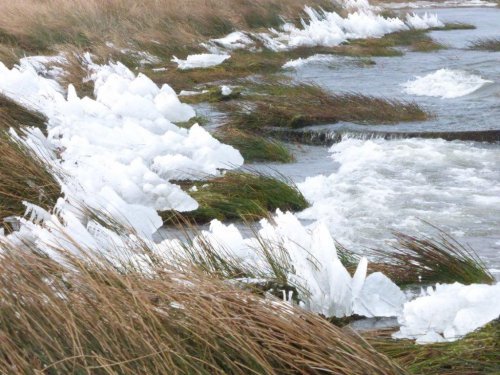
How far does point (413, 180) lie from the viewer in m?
7.98

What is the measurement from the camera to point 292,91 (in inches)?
486

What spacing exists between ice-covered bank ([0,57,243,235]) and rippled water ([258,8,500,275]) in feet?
3.33

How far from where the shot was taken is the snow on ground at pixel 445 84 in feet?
44.3

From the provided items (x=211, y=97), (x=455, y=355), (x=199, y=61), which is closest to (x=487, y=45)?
(x=199, y=61)

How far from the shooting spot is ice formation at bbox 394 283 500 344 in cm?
362

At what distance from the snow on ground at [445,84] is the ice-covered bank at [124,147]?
5217 millimetres

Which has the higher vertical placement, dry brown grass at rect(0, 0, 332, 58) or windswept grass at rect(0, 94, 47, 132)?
windswept grass at rect(0, 94, 47, 132)

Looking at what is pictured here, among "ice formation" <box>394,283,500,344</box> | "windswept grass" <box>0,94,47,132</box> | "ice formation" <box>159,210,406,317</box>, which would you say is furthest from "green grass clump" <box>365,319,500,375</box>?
"windswept grass" <box>0,94,47,132</box>

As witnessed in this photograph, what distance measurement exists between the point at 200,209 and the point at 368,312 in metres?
2.81

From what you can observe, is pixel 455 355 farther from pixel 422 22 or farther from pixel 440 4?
pixel 440 4

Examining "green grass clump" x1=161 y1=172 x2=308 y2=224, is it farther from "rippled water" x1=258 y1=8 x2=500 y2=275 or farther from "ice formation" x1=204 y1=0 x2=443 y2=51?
"ice formation" x1=204 y1=0 x2=443 y2=51

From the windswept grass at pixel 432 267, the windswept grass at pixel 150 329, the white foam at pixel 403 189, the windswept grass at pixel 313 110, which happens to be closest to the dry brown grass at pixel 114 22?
the windswept grass at pixel 313 110

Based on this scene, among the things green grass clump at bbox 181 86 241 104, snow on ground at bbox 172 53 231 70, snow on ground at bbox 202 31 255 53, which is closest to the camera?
green grass clump at bbox 181 86 241 104

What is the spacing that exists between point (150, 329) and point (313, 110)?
8513 millimetres
